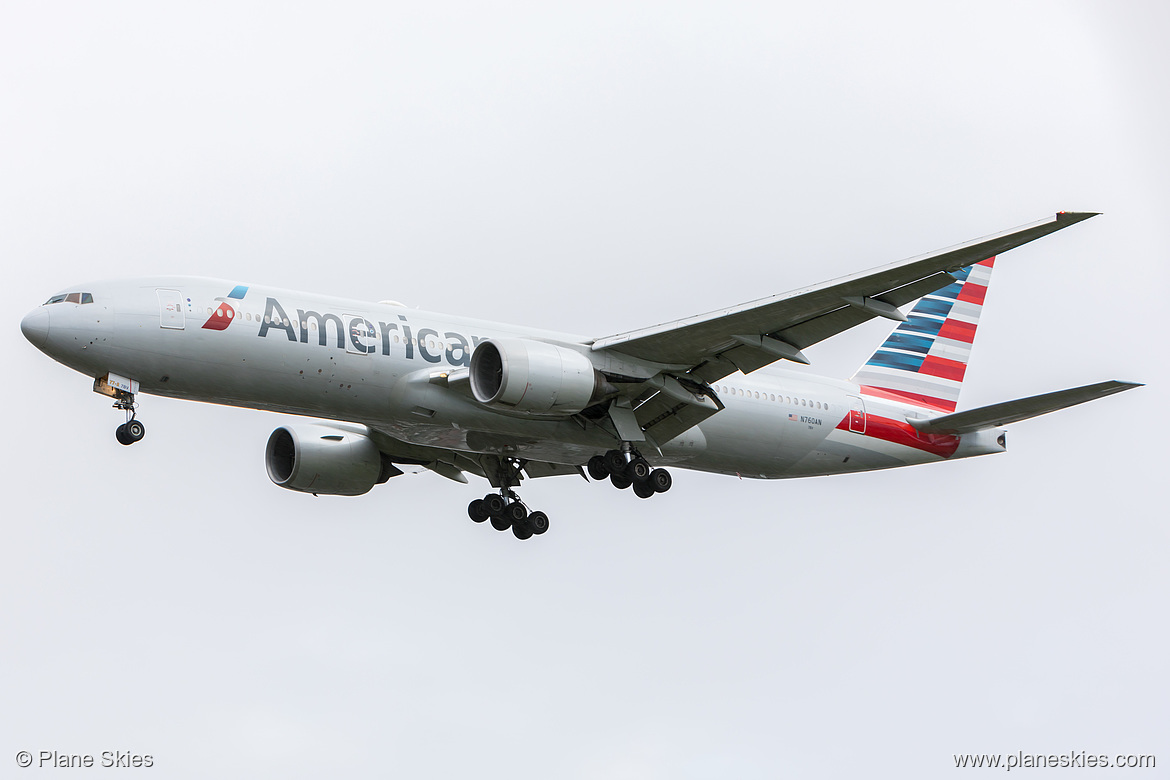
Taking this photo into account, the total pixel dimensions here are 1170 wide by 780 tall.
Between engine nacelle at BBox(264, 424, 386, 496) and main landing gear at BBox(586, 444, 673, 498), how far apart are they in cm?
749

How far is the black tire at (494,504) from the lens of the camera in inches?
1345

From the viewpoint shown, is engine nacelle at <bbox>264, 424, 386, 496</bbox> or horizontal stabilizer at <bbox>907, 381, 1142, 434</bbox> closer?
horizontal stabilizer at <bbox>907, 381, 1142, 434</bbox>

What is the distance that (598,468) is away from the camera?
30188mm

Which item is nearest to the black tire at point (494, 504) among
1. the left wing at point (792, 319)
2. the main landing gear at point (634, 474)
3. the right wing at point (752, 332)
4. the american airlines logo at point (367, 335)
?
the main landing gear at point (634, 474)

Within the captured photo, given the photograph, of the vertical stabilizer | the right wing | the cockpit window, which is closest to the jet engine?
the right wing

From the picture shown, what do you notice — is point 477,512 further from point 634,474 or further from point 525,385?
point 525,385

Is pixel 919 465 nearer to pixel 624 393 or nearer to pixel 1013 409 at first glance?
pixel 1013 409

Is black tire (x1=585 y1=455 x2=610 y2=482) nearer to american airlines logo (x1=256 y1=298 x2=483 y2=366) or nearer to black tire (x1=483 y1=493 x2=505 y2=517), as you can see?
american airlines logo (x1=256 y1=298 x2=483 y2=366)

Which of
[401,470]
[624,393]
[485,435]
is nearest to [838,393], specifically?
[624,393]

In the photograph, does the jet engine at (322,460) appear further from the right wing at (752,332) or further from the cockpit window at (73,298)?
the cockpit window at (73,298)

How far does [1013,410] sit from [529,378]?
1223cm

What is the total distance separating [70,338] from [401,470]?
39.2ft

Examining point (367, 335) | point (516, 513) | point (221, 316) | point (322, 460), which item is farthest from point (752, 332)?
point (322, 460)

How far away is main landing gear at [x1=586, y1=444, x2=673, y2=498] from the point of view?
2944 cm
